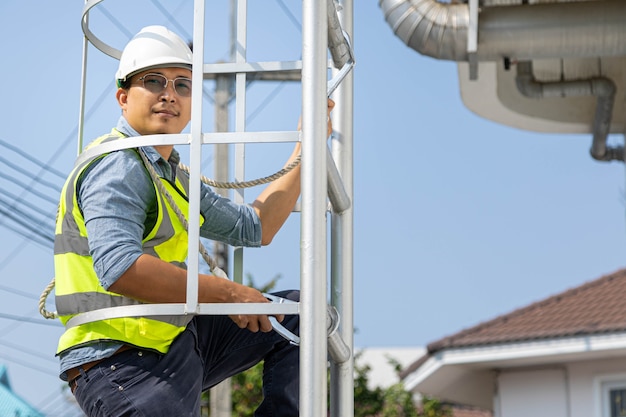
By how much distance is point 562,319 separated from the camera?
39.0 ft

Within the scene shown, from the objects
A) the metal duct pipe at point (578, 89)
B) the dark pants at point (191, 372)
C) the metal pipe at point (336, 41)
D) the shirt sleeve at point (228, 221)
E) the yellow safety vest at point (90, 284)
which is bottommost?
the dark pants at point (191, 372)

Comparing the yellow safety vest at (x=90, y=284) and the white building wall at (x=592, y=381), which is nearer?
the yellow safety vest at (x=90, y=284)

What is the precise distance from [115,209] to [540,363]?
930 cm

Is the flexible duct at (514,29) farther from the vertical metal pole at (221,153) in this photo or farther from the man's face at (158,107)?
the vertical metal pole at (221,153)

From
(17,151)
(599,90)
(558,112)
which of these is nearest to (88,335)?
(599,90)

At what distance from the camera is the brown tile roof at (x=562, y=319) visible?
441 inches

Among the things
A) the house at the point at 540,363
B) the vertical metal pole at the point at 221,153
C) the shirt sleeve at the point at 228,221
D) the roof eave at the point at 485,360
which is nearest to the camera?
the shirt sleeve at the point at 228,221

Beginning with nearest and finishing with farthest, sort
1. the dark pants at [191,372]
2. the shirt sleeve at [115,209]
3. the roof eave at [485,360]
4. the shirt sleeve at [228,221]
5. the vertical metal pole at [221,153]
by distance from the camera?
the shirt sleeve at [115,209] < the dark pants at [191,372] < the shirt sleeve at [228,221] < the roof eave at [485,360] < the vertical metal pole at [221,153]

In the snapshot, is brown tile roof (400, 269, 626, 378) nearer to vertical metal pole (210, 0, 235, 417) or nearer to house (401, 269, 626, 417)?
house (401, 269, 626, 417)

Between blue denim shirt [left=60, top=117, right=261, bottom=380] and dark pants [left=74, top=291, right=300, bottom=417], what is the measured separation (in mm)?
75

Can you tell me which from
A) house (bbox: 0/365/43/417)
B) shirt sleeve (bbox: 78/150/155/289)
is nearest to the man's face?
shirt sleeve (bbox: 78/150/155/289)

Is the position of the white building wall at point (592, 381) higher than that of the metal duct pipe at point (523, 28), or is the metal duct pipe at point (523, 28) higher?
the metal duct pipe at point (523, 28)

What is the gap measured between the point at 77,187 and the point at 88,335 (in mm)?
408

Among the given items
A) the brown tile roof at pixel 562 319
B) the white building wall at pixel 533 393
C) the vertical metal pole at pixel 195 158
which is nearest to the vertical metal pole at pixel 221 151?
the brown tile roof at pixel 562 319
